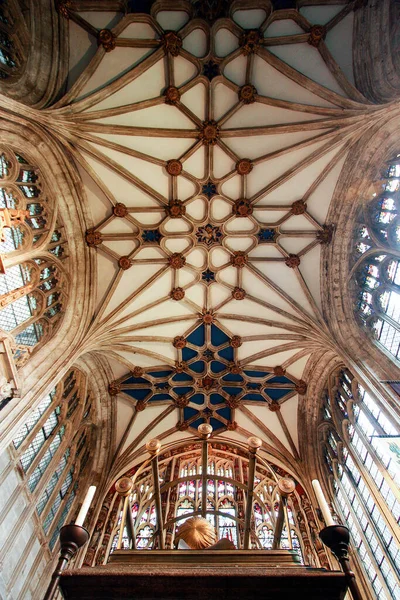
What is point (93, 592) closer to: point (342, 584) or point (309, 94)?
point (342, 584)

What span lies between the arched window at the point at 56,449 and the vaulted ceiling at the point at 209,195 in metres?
1.65

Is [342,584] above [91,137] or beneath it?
beneath

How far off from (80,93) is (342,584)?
1199cm

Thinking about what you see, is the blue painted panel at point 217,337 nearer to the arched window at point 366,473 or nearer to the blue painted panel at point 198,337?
the blue painted panel at point 198,337

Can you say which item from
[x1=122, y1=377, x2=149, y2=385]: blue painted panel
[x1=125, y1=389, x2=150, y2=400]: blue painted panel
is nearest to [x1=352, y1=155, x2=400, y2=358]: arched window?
[x1=122, y1=377, x2=149, y2=385]: blue painted panel

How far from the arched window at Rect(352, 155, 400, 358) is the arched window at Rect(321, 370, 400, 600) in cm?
194

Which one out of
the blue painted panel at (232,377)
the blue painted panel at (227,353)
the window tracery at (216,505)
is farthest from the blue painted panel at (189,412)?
the blue painted panel at (227,353)

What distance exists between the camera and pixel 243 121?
11.5m

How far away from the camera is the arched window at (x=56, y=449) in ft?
30.7

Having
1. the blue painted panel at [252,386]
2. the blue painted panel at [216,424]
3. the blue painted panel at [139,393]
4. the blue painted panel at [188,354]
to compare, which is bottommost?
the blue painted panel at [139,393]

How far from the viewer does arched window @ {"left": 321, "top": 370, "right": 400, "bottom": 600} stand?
7.93 metres

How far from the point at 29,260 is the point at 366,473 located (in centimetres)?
1058

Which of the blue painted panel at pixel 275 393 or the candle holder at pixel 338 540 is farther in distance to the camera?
the blue painted panel at pixel 275 393

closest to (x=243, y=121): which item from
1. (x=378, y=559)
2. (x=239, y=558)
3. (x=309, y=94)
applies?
(x=309, y=94)
